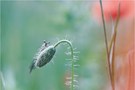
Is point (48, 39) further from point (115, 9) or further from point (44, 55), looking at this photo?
point (115, 9)

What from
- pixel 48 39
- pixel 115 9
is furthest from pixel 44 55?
pixel 115 9

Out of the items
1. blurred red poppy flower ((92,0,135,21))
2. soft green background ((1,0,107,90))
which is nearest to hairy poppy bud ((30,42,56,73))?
soft green background ((1,0,107,90))

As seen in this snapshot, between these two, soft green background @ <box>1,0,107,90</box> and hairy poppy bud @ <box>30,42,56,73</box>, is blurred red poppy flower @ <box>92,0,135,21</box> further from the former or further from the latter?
hairy poppy bud @ <box>30,42,56,73</box>

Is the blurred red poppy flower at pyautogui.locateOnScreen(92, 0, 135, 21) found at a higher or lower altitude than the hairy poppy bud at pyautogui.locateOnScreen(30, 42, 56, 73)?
higher

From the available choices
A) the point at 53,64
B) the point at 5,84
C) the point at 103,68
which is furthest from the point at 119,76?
the point at 5,84

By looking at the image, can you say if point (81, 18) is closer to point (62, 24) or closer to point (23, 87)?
point (62, 24)
